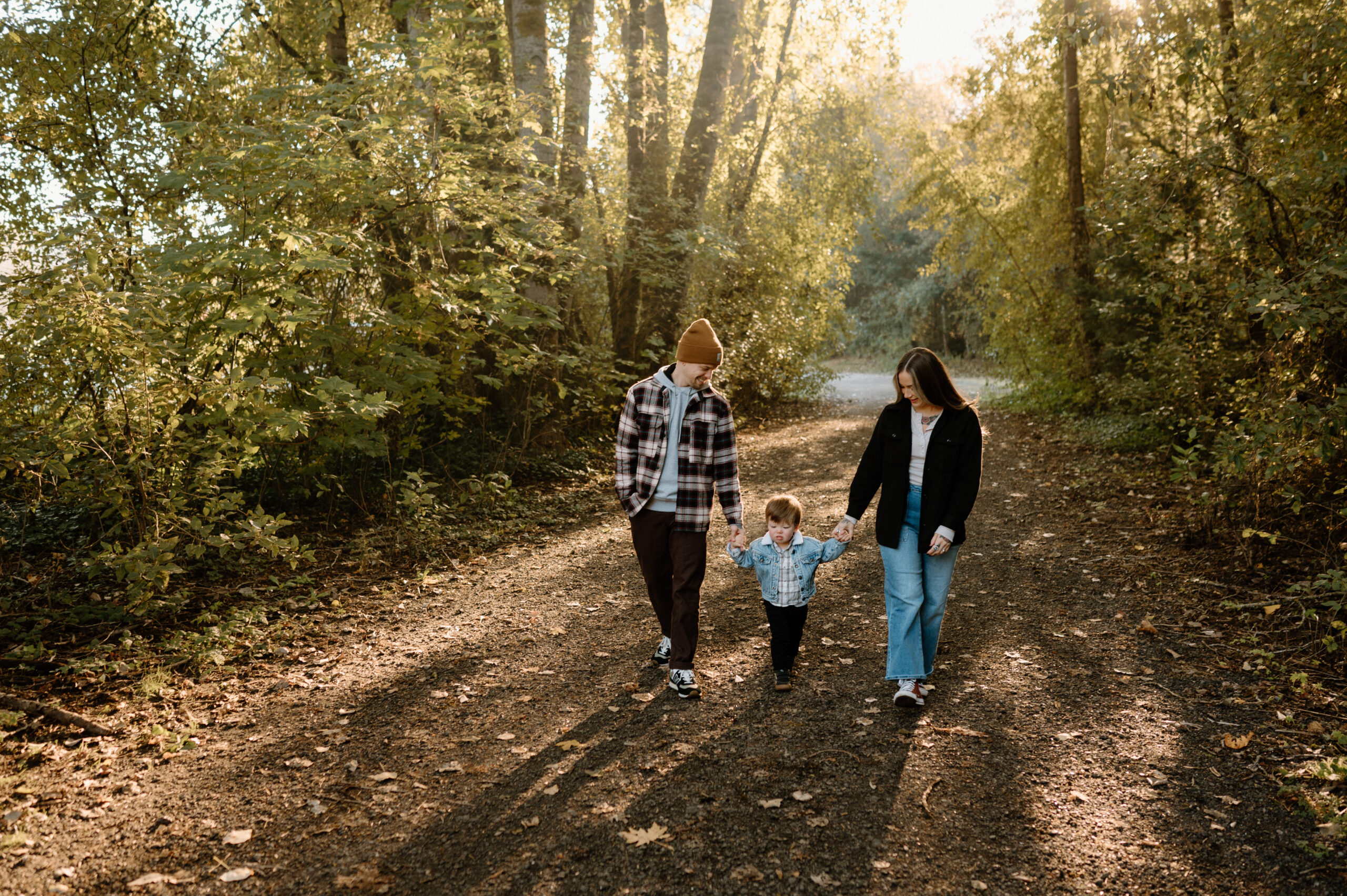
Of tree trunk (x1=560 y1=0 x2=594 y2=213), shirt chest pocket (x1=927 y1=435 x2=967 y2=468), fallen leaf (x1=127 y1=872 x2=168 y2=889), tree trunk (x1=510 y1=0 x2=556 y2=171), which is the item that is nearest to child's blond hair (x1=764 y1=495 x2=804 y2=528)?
shirt chest pocket (x1=927 y1=435 x2=967 y2=468)

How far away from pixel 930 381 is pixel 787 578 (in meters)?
1.31

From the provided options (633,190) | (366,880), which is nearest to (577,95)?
(633,190)

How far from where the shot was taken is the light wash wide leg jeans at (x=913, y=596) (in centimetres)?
441

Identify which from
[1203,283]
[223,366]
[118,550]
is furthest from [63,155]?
[1203,283]

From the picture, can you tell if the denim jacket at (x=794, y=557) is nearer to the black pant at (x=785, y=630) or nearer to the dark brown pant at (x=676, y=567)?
the black pant at (x=785, y=630)

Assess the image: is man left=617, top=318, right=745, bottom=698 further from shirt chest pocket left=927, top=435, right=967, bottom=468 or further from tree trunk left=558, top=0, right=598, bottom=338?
tree trunk left=558, top=0, right=598, bottom=338

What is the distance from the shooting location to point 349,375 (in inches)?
281

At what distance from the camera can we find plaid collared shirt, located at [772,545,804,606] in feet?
15.0

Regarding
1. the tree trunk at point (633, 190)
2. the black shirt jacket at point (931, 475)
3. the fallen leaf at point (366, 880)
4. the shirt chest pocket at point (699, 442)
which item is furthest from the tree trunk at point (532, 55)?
the fallen leaf at point (366, 880)

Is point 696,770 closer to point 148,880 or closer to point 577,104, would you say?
point 148,880

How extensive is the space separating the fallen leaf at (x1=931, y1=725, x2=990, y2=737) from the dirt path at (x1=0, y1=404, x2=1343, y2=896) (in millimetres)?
12

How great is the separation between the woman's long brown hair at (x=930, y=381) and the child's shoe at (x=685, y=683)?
1955 mm

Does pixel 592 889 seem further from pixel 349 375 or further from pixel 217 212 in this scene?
pixel 217 212

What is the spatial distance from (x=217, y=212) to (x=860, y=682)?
6011mm
